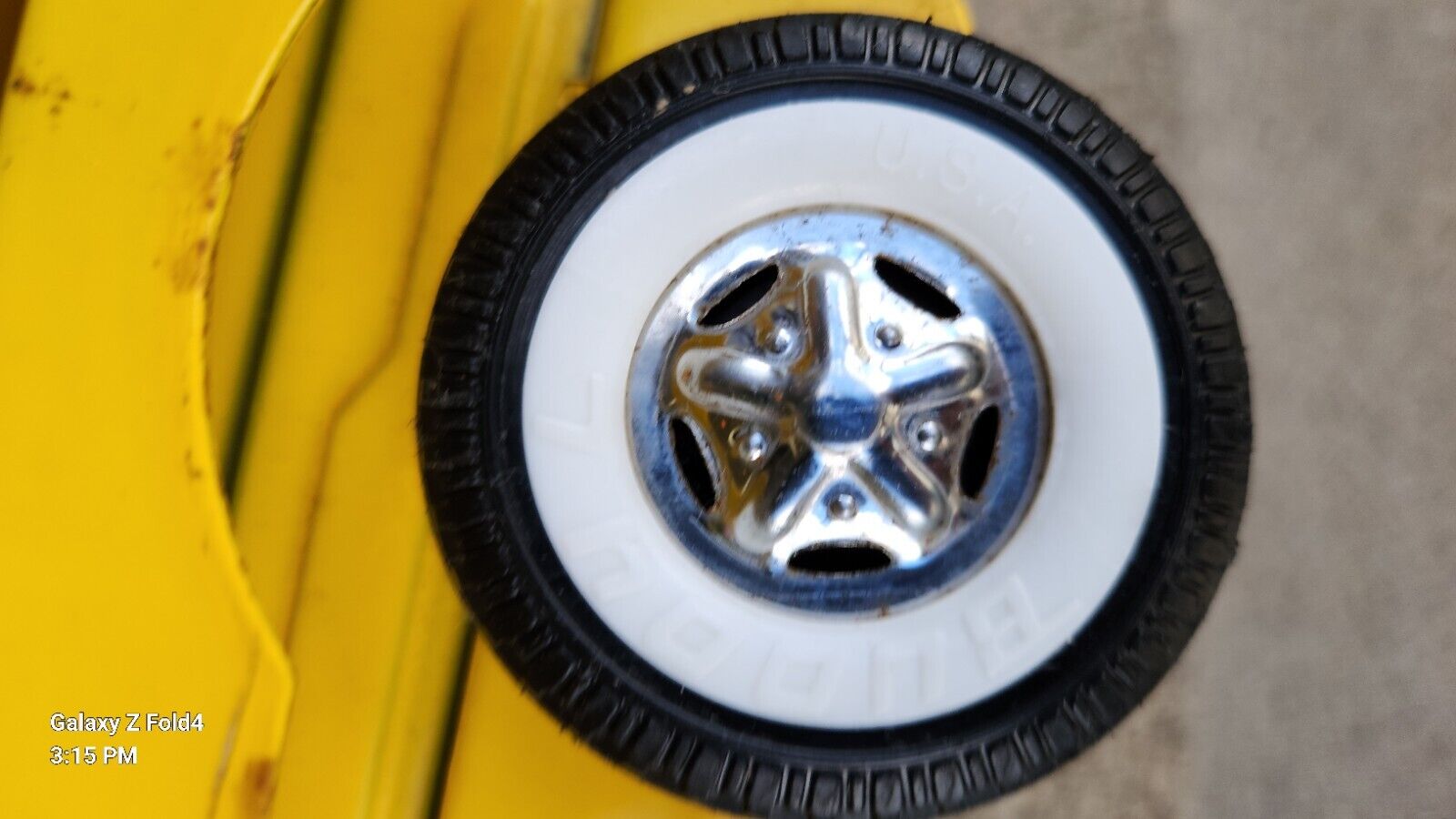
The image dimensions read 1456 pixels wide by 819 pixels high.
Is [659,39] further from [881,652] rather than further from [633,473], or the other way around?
[881,652]

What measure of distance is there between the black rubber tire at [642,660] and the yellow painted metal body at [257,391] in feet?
0.70

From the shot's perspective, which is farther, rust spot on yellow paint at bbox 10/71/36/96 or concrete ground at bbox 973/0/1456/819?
concrete ground at bbox 973/0/1456/819

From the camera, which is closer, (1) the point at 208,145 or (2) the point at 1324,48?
(1) the point at 208,145

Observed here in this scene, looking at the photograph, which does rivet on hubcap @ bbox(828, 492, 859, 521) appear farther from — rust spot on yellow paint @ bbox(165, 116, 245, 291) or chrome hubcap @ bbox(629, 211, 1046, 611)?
rust spot on yellow paint @ bbox(165, 116, 245, 291)

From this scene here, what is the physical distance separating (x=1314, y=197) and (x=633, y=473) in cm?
108

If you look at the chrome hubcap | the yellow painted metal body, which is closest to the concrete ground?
the yellow painted metal body

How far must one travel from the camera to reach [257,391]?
0.97 meters

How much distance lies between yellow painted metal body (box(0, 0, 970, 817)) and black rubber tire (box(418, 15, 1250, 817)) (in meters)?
0.21

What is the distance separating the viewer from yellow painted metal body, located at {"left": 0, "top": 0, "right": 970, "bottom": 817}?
2.37ft

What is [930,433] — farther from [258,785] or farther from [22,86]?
[22,86]

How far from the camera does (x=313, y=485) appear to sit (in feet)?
3.14

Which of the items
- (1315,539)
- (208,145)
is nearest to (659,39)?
(208,145)

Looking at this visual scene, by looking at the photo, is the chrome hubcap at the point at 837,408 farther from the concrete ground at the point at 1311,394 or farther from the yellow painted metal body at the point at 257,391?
the concrete ground at the point at 1311,394

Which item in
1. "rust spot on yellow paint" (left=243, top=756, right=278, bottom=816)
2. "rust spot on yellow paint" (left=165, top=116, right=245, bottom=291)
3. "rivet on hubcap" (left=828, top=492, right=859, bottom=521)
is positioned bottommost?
"rust spot on yellow paint" (left=243, top=756, right=278, bottom=816)
